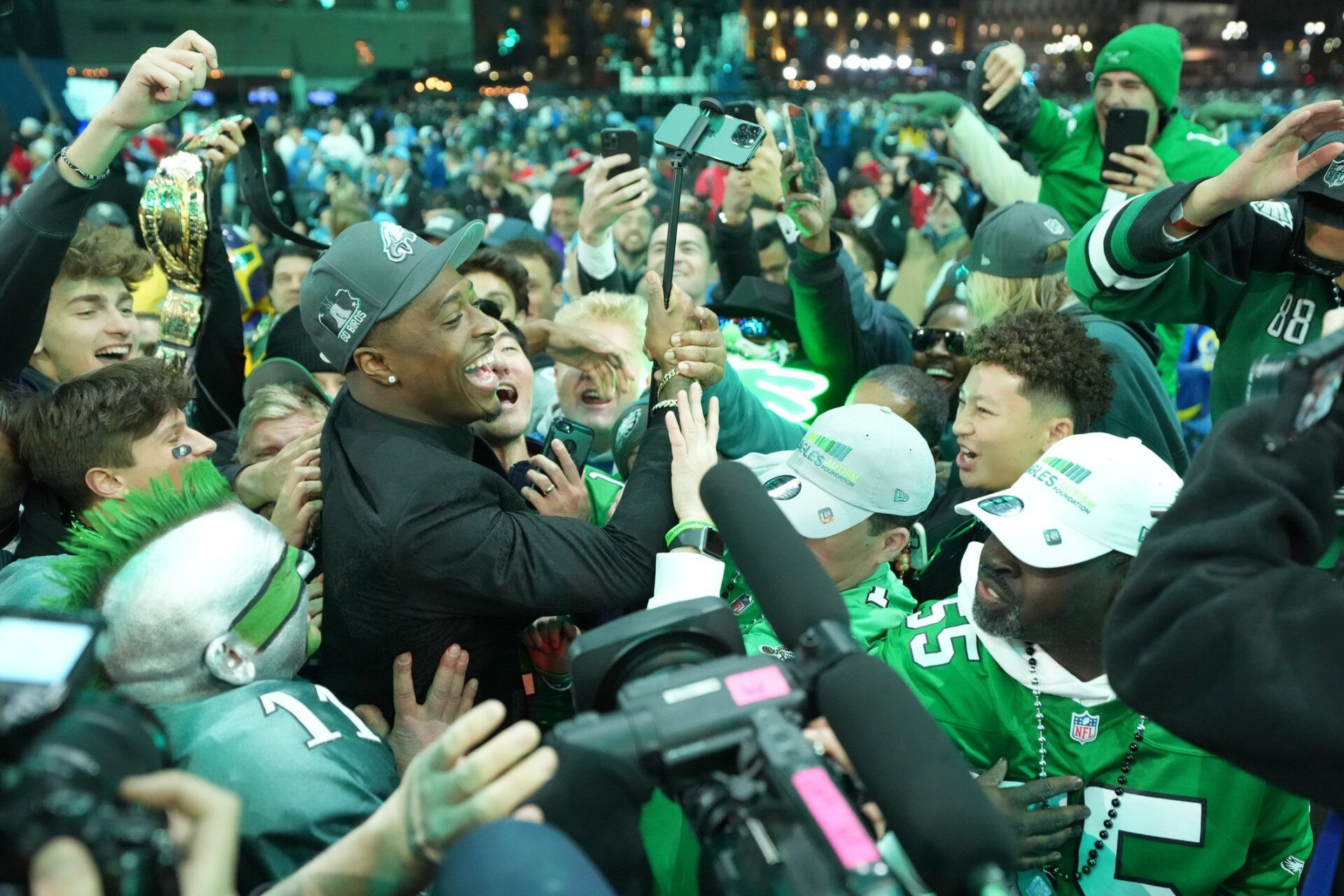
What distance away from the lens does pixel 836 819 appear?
92 centimetres

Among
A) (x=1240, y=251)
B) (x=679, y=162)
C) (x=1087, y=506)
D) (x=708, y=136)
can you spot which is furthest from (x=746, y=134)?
(x=1087, y=506)

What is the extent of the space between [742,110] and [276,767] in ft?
7.94

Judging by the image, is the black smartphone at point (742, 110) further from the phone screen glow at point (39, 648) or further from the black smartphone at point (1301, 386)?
the phone screen glow at point (39, 648)

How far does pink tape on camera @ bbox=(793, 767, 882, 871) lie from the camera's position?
89 centimetres

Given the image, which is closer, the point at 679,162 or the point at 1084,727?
the point at 1084,727

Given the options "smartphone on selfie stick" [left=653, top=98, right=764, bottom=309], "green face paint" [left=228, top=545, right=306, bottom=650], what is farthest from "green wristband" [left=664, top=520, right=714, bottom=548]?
"smartphone on selfie stick" [left=653, top=98, right=764, bottom=309]

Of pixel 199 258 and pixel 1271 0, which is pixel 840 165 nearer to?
pixel 199 258

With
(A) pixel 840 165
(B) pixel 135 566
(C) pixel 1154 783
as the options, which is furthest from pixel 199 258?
(A) pixel 840 165

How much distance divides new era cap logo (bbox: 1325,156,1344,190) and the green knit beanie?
2178mm

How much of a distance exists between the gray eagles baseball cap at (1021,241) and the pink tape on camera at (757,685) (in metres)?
2.88

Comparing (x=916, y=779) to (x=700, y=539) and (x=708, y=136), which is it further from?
(x=708, y=136)

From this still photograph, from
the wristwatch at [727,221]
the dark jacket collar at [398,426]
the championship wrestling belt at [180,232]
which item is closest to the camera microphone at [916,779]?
the dark jacket collar at [398,426]

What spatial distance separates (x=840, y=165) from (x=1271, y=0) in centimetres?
2418

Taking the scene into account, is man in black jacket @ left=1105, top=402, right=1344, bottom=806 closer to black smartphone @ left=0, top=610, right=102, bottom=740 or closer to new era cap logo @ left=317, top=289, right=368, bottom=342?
black smartphone @ left=0, top=610, right=102, bottom=740
